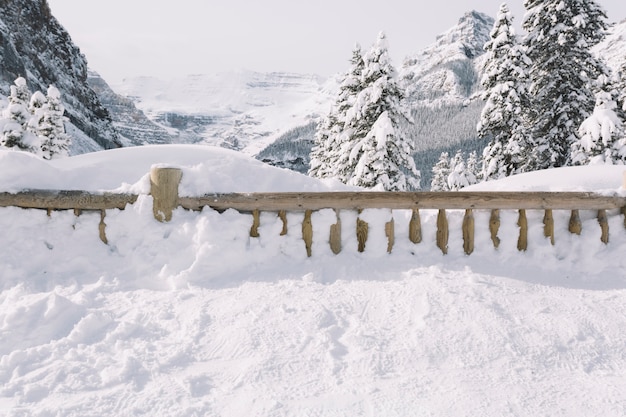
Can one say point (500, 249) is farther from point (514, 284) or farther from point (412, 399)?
point (412, 399)

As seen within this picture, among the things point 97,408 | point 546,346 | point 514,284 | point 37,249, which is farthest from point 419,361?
point 37,249

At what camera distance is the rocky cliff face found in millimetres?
64438

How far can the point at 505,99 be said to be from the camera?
17656 millimetres

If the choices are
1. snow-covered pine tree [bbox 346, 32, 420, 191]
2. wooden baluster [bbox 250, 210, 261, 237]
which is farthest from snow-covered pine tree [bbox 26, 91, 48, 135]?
wooden baluster [bbox 250, 210, 261, 237]

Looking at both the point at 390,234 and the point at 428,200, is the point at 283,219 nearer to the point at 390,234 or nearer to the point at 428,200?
the point at 390,234

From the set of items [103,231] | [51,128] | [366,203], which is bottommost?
[103,231]

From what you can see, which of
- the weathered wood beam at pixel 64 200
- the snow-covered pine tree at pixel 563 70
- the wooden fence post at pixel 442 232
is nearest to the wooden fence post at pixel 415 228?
the wooden fence post at pixel 442 232

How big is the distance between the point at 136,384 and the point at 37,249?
280 cm

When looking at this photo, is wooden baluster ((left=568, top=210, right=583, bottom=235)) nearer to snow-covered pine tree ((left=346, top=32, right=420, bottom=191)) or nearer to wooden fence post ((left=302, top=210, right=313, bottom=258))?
wooden fence post ((left=302, top=210, right=313, bottom=258))

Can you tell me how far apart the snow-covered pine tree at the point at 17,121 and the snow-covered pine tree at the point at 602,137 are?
80.5 feet

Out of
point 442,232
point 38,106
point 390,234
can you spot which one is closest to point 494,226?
point 442,232

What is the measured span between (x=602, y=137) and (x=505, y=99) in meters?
4.18

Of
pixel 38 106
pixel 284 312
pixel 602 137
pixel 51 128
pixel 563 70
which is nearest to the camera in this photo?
pixel 284 312

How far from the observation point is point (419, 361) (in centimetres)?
370
